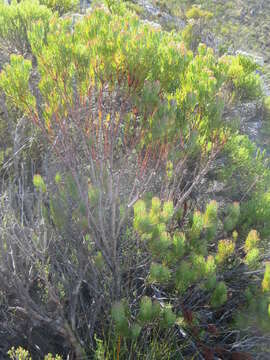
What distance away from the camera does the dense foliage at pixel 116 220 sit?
2.03 meters

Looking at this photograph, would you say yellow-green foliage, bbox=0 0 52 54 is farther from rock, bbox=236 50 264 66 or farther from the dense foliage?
rock, bbox=236 50 264 66

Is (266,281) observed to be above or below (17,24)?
below

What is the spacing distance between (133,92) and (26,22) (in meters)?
2.42

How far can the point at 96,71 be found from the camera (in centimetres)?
218

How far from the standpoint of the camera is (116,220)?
224 centimetres

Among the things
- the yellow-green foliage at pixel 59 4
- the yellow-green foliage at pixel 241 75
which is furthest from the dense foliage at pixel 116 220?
the yellow-green foliage at pixel 59 4

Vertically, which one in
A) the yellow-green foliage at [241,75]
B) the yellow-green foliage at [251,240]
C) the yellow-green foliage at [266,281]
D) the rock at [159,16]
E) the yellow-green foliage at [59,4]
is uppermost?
the yellow-green foliage at [59,4]

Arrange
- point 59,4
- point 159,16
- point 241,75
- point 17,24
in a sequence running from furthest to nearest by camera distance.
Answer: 1. point 159,16
2. point 59,4
3. point 17,24
4. point 241,75

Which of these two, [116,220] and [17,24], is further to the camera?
[17,24]

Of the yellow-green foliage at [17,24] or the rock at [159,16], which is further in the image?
the rock at [159,16]

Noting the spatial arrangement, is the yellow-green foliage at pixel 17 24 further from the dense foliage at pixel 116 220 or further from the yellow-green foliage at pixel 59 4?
the dense foliage at pixel 116 220

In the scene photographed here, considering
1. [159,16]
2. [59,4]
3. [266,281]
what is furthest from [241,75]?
[159,16]

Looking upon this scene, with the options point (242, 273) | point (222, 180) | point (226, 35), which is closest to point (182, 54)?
point (222, 180)

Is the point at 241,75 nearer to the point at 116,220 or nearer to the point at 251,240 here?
the point at 251,240
